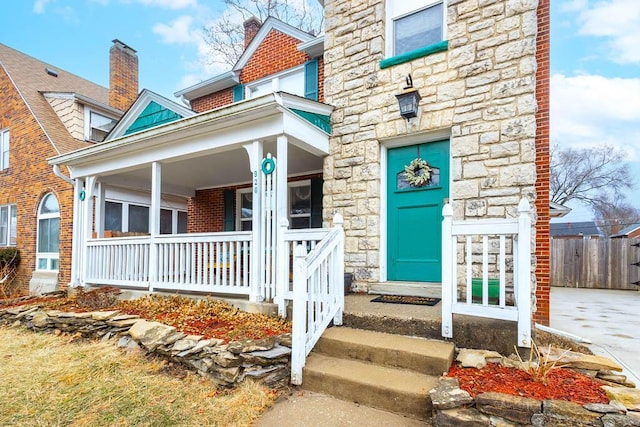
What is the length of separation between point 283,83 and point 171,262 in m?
4.25

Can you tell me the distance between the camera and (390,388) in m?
2.70

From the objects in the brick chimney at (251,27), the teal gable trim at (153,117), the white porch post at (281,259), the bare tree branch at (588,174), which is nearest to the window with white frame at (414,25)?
the white porch post at (281,259)

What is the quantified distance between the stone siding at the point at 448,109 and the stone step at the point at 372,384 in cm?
190

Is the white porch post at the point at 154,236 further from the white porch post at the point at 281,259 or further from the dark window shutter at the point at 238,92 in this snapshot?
the dark window shutter at the point at 238,92

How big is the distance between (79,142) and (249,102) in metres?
8.81

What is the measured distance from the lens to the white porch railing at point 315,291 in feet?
10.3

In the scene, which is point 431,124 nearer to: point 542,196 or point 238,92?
point 542,196

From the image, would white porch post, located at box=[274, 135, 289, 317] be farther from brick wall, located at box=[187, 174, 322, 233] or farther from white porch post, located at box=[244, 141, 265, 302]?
brick wall, located at box=[187, 174, 322, 233]

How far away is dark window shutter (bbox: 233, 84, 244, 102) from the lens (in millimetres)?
7734

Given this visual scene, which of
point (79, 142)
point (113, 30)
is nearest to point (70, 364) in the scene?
point (79, 142)

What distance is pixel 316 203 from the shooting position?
22.8 ft

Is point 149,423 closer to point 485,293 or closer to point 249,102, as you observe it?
point 485,293

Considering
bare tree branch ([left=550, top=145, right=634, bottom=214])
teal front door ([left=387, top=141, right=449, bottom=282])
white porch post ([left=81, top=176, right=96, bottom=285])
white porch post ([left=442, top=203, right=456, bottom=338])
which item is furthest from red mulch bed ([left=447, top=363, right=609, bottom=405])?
bare tree branch ([left=550, top=145, right=634, bottom=214])

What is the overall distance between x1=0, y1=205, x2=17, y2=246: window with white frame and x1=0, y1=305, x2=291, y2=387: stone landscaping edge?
8.93 m
